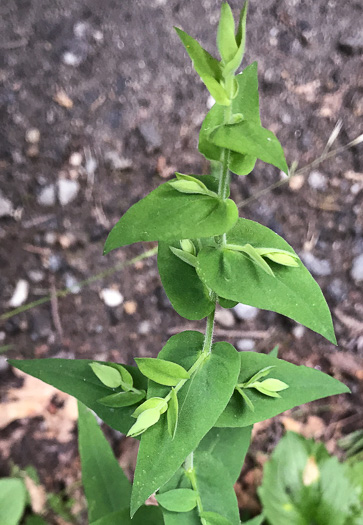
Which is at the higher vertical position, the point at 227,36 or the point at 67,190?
the point at 227,36

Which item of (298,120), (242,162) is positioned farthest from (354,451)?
(242,162)

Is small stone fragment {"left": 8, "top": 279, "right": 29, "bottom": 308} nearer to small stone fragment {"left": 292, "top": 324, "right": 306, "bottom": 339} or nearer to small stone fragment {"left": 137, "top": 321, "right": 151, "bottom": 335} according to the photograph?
small stone fragment {"left": 137, "top": 321, "right": 151, "bottom": 335}

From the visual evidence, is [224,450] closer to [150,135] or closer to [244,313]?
[244,313]

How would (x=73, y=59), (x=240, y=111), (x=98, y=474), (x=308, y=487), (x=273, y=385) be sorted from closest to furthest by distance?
(x=240, y=111)
(x=273, y=385)
(x=98, y=474)
(x=308, y=487)
(x=73, y=59)

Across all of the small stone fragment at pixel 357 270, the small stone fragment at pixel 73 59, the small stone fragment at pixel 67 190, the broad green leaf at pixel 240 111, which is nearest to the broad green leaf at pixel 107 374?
the broad green leaf at pixel 240 111

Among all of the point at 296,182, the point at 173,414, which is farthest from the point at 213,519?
the point at 296,182

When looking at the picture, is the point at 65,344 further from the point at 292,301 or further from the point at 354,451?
the point at 292,301

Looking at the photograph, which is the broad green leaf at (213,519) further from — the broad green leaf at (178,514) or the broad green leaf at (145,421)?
the broad green leaf at (145,421)

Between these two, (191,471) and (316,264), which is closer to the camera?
(191,471)
